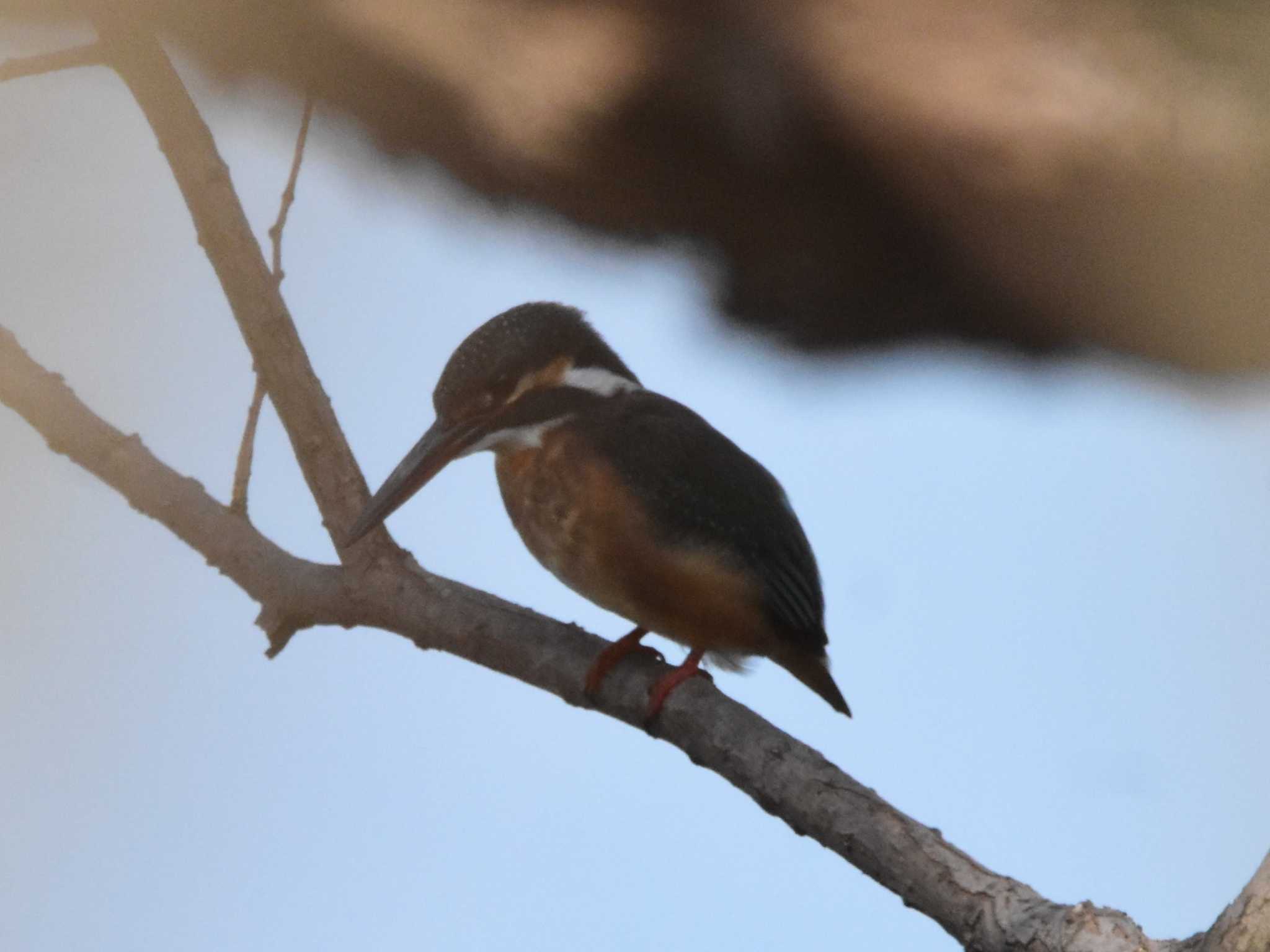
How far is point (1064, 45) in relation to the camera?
138cm

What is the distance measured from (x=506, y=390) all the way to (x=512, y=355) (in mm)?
35

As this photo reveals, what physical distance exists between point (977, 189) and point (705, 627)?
0.74 metres

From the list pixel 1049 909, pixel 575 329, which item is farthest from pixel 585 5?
pixel 1049 909

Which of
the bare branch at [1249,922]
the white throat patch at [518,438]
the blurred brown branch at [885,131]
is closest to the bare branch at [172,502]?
the white throat patch at [518,438]

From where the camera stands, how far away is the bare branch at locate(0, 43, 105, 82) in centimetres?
95

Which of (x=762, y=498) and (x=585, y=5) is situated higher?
(x=585, y=5)

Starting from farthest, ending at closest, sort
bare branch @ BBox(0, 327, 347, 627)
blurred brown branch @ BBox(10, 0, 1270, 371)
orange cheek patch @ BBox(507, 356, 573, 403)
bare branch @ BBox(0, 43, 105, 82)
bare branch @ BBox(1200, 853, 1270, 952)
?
blurred brown branch @ BBox(10, 0, 1270, 371), orange cheek patch @ BBox(507, 356, 573, 403), bare branch @ BBox(0, 327, 347, 627), bare branch @ BBox(0, 43, 105, 82), bare branch @ BBox(1200, 853, 1270, 952)

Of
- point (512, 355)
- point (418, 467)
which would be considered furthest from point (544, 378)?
point (418, 467)

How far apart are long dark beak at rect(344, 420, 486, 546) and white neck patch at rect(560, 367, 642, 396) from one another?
123 millimetres

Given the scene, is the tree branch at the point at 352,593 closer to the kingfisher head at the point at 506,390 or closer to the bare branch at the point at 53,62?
the kingfisher head at the point at 506,390

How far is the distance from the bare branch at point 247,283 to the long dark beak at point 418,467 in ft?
0.09

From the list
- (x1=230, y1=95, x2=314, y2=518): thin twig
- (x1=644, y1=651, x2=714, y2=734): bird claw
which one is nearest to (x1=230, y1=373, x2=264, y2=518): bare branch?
(x1=230, y1=95, x2=314, y2=518): thin twig

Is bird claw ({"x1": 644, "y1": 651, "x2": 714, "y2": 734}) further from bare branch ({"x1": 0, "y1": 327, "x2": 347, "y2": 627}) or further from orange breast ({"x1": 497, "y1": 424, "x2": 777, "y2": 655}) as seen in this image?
bare branch ({"x1": 0, "y1": 327, "x2": 347, "y2": 627})

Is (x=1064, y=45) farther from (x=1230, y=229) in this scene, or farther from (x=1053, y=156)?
(x=1230, y=229)
